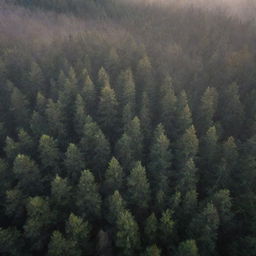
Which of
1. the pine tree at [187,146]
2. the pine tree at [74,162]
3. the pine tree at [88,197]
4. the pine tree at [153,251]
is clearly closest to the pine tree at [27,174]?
the pine tree at [74,162]

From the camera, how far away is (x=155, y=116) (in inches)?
1475

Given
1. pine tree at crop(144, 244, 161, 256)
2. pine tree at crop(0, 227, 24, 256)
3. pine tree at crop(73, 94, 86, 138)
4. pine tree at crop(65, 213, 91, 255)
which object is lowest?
pine tree at crop(0, 227, 24, 256)

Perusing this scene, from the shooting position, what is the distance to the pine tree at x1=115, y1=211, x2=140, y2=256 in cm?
2253

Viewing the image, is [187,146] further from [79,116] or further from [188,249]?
[79,116]

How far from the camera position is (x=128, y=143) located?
28766 mm

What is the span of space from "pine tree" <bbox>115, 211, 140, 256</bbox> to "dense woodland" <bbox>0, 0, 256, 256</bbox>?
0.35 feet

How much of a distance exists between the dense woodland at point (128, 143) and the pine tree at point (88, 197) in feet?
0.35

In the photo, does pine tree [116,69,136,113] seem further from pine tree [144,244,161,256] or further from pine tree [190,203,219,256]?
pine tree [144,244,161,256]

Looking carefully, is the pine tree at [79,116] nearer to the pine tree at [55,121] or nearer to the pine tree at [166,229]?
the pine tree at [55,121]

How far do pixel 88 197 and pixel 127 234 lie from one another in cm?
497

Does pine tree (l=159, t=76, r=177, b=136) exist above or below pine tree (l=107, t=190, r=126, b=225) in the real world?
above

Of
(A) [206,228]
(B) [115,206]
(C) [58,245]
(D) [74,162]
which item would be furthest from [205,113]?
(C) [58,245]

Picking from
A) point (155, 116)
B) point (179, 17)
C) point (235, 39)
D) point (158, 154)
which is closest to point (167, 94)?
point (155, 116)

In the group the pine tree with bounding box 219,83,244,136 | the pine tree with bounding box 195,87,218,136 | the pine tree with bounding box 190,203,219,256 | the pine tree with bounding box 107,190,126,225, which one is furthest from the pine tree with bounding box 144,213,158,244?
the pine tree with bounding box 219,83,244,136
